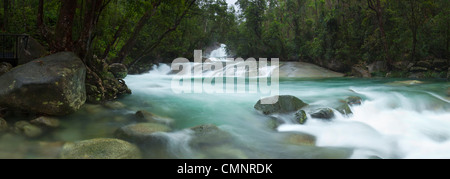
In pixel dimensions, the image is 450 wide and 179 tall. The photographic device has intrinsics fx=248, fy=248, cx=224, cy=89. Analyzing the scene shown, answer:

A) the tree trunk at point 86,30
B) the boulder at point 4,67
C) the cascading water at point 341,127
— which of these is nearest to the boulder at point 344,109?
the cascading water at point 341,127

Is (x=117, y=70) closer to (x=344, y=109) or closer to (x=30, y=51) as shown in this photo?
(x=30, y=51)

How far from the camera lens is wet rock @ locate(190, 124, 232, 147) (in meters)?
4.45

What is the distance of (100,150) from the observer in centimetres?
358

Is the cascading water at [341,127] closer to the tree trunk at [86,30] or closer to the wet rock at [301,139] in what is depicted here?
the wet rock at [301,139]

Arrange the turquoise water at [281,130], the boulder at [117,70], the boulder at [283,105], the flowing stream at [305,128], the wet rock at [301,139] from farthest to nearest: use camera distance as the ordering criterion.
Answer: the boulder at [117,70]
the boulder at [283,105]
the wet rock at [301,139]
the flowing stream at [305,128]
the turquoise water at [281,130]

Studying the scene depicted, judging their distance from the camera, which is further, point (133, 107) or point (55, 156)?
point (133, 107)

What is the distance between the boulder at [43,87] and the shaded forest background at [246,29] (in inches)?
54.8

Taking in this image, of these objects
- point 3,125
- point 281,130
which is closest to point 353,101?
point 281,130

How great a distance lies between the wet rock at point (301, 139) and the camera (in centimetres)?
466

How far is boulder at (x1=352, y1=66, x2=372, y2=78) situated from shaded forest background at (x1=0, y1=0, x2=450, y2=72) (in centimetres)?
75
